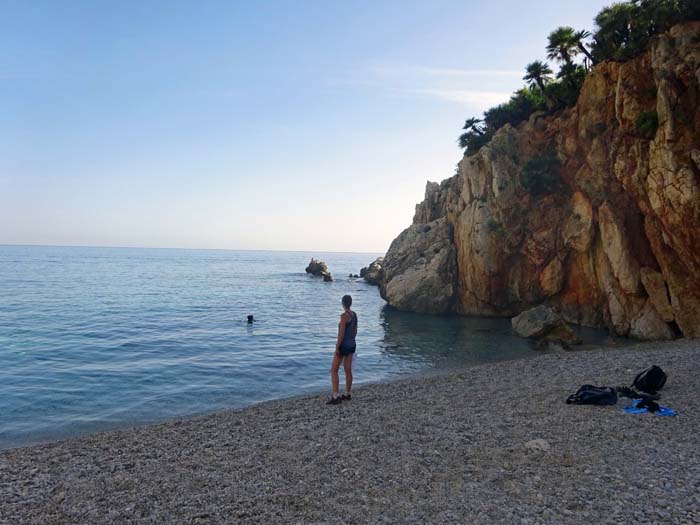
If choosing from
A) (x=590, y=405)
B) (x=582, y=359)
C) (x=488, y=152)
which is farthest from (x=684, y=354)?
(x=488, y=152)

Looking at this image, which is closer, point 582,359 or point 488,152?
point 582,359

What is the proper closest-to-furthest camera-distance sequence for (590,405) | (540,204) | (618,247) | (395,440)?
(395,440) → (590,405) → (618,247) → (540,204)

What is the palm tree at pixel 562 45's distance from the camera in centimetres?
3331

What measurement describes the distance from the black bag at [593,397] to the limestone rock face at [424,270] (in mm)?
28320

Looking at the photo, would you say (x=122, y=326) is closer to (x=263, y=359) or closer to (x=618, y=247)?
(x=263, y=359)

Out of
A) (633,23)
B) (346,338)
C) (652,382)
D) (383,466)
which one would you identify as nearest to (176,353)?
(346,338)

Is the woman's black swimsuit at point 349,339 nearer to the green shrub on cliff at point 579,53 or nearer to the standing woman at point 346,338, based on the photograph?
the standing woman at point 346,338

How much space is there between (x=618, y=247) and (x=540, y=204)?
8.48 m

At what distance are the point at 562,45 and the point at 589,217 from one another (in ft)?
46.3

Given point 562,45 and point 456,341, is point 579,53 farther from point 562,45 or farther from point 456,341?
point 456,341

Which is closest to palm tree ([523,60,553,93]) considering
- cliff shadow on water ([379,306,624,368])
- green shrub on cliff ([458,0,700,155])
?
green shrub on cliff ([458,0,700,155])

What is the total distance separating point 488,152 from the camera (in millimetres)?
37406

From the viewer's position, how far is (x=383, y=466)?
7.91 meters

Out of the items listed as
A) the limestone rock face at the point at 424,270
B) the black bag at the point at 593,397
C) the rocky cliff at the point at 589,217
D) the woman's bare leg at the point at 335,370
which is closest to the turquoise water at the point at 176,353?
the limestone rock face at the point at 424,270
